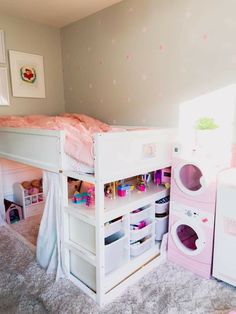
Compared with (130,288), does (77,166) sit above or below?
above

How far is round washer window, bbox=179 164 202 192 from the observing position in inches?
73.8

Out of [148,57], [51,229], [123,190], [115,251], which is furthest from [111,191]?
[148,57]

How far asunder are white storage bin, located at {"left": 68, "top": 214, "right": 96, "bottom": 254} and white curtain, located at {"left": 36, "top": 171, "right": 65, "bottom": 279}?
86mm

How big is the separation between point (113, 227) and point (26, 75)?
223cm

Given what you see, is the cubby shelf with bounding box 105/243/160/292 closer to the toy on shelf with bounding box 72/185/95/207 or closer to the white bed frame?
the white bed frame

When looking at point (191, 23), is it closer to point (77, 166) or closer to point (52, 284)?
point (77, 166)

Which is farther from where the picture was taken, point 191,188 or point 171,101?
point 171,101

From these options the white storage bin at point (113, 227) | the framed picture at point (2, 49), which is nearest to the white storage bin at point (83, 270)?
the white storage bin at point (113, 227)

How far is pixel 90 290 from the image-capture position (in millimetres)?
1569

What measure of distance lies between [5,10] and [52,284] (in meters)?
2.78

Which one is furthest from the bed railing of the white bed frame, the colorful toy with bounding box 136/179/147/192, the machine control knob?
the machine control knob

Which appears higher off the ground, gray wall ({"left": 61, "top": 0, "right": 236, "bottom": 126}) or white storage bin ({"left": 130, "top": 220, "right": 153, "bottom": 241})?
gray wall ({"left": 61, "top": 0, "right": 236, "bottom": 126})

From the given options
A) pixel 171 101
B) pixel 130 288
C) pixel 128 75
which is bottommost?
pixel 130 288

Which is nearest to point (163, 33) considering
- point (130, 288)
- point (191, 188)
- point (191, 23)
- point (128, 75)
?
point (191, 23)
